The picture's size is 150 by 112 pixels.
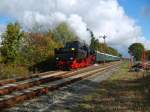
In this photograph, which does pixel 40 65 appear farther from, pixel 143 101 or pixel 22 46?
pixel 143 101

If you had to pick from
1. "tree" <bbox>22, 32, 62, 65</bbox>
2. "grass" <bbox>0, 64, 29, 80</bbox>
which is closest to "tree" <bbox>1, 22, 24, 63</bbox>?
"tree" <bbox>22, 32, 62, 65</bbox>

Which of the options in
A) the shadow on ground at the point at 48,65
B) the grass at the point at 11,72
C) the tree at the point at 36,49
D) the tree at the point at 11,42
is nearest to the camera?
the grass at the point at 11,72

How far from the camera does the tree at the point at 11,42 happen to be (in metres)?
33.1

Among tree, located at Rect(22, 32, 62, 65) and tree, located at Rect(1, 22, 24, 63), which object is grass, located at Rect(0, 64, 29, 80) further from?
tree, located at Rect(22, 32, 62, 65)

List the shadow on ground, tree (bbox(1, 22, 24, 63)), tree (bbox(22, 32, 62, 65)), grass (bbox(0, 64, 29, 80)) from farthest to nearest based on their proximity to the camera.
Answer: tree (bbox(22, 32, 62, 65))
the shadow on ground
tree (bbox(1, 22, 24, 63))
grass (bbox(0, 64, 29, 80))

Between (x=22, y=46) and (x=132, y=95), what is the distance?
2359cm

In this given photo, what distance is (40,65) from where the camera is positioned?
3659 cm

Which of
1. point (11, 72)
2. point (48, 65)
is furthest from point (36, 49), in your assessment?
point (11, 72)

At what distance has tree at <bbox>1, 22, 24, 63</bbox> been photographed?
1304 inches

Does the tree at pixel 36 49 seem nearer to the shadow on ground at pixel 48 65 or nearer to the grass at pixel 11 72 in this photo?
the shadow on ground at pixel 48 65

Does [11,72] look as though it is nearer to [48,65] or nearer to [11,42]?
[11,42]

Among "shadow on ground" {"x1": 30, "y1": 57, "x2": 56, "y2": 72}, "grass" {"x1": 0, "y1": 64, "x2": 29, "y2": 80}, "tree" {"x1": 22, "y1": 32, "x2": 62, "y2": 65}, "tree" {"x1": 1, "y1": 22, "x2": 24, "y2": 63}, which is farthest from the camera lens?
"tree" {"x1": 22, "y1": 32, "x2": 62, "y2": 65}

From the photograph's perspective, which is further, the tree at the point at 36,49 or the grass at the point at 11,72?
the tree at the point at 36,49

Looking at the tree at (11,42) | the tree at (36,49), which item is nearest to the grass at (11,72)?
the tree at (11,42)
